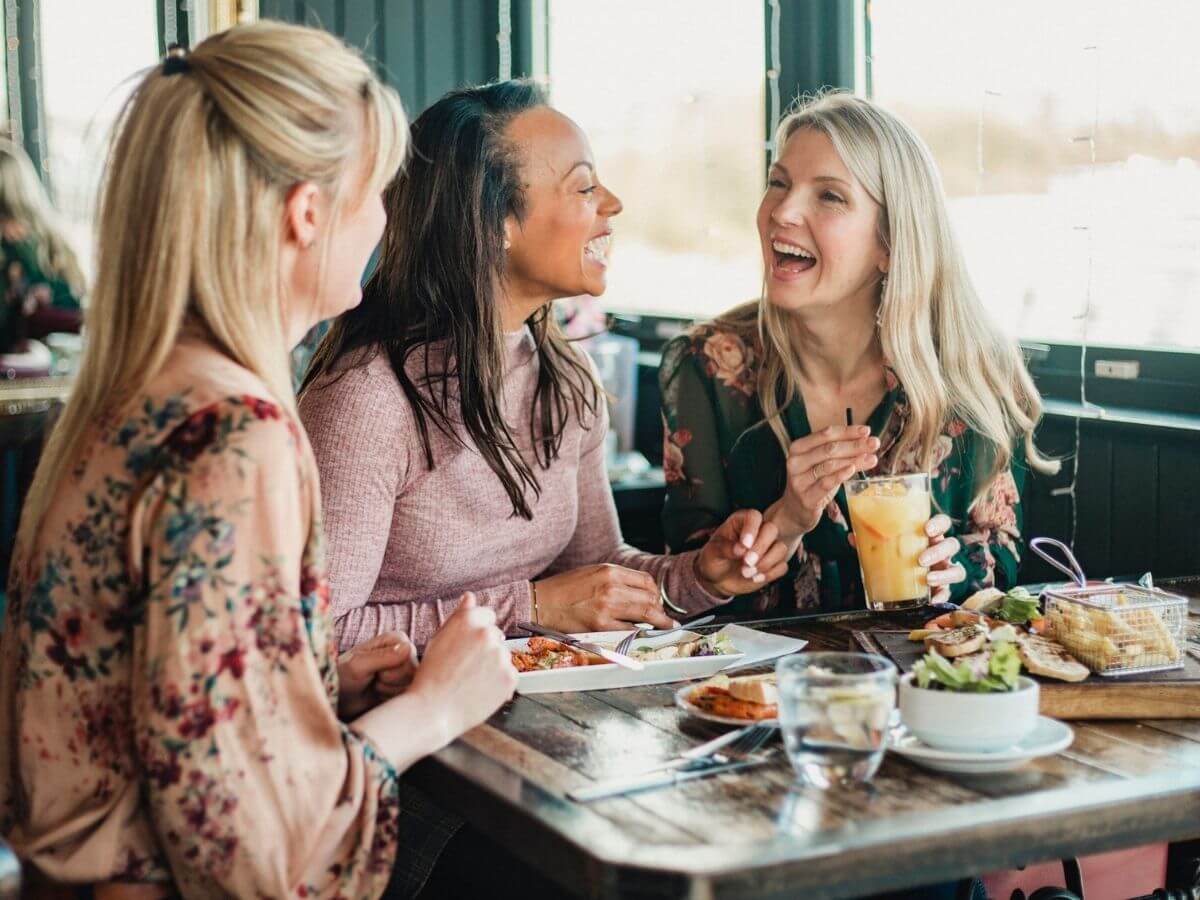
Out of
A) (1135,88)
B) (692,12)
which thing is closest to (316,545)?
(1135,88)

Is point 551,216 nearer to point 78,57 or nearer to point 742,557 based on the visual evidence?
point 742,557

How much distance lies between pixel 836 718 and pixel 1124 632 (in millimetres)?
500

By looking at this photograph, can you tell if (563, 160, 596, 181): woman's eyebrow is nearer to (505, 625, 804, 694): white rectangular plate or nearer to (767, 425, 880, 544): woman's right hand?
(767, 425, 880, 544): woman's right hand

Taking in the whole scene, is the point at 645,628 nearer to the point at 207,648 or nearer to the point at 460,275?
the point at 460,275

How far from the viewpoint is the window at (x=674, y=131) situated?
4309 millimetres

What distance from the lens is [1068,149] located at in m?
3.11

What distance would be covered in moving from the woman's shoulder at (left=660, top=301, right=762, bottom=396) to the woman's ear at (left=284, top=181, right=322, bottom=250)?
1327 millimetres

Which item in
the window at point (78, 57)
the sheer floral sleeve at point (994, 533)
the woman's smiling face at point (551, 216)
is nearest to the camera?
the woman's smiling face at point (551, 216)

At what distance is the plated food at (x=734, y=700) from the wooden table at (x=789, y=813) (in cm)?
3

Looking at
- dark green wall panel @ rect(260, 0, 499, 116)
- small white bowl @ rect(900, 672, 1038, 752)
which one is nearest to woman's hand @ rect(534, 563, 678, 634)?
small white bowl @ rect(900, 672, 1038, 752)

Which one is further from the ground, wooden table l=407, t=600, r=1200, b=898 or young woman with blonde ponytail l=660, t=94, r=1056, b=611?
young woman with blonde ponytail l=660, t=94, r=1056, b=611

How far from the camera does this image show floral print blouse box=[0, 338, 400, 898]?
4.20 feet

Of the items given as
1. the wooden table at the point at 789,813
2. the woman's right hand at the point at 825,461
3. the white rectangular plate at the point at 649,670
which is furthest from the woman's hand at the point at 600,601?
the wooden table at the point at 789,813

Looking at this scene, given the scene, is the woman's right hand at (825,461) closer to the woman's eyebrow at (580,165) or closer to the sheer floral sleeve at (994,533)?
the sheer floral sleeve at (994,533)
